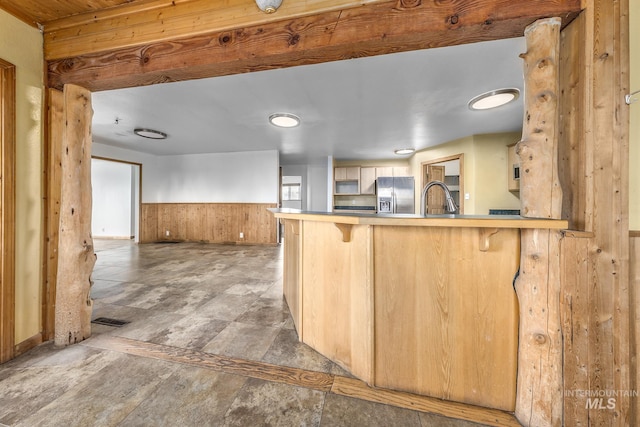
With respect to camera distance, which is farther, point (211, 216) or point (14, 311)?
point (211, 216)

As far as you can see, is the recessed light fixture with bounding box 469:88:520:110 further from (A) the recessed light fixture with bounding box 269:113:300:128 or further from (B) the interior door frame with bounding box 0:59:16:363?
(B) the interior door frame with bounding box 0:59:16:363

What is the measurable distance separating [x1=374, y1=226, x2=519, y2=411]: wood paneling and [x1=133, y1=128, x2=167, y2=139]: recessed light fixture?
4880 millimetres

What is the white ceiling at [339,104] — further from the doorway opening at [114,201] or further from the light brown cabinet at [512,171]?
the doorway opening at [114,201]

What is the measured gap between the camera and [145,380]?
1.35 meters

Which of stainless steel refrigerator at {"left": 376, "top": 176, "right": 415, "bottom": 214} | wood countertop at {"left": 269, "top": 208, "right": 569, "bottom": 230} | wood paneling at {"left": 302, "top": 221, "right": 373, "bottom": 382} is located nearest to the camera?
wood countertop at {"left": 269, "top": 208, "right": 569, "bottom": 230}

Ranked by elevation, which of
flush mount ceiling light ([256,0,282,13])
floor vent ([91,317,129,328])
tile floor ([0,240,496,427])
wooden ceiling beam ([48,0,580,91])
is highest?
flush mount ceiling light ([256,0,282,13])

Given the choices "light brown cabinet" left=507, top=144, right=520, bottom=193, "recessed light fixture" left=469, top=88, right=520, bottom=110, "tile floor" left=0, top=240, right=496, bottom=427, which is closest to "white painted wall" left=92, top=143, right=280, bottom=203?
"tile floor" left=0, top=240, right=496, bottom=427

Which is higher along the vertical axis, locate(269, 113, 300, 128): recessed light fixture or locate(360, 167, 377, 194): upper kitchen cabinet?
locate(269, 113, 300, 128): recessed light fixture

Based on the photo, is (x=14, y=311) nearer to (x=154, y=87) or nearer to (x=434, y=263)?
(x=154, y=87)

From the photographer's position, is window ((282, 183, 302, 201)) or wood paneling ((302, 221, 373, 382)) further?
window ((282, 183, 302, 201))

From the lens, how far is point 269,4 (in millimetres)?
1359

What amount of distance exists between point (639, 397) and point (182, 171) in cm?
785

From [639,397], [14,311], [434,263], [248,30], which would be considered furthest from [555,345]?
[14,311]

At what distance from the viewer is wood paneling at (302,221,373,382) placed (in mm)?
1306
